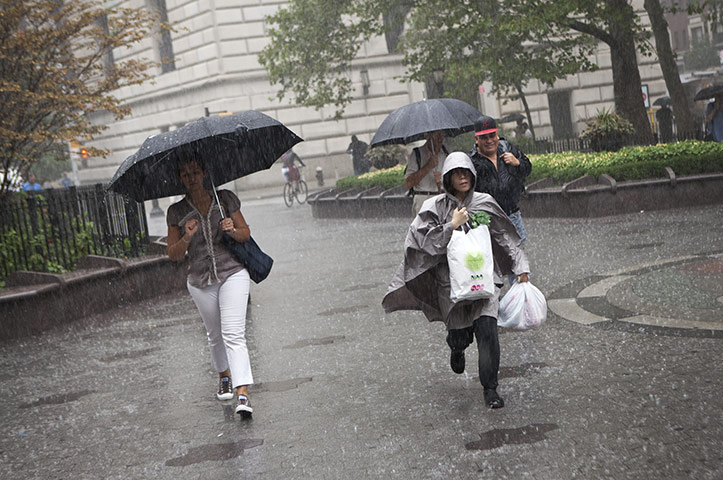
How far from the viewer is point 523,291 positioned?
6.43 m

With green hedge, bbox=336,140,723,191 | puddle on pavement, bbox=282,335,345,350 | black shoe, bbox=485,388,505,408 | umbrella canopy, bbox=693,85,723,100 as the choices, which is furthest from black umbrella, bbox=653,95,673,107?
black shoe, bbox=485,388,505,408

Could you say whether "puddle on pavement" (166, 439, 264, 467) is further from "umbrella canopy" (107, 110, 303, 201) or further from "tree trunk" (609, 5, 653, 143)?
"tree trunk" (609, 5, 653, 143)

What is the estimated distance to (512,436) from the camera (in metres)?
5.54

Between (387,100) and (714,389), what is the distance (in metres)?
34.9

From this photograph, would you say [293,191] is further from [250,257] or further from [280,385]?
[250,257]

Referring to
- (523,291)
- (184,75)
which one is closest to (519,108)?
(184,75)

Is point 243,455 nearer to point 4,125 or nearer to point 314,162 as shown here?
point 4,125

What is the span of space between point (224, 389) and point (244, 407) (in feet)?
2.57

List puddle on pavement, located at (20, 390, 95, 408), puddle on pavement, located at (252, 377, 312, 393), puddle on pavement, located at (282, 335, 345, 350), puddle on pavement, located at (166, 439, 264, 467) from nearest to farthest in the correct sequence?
puddle on pavement, located at (166, 439, 264, 467) → puddle on pavement, located at (252, 377, 312, 393) → puddle on pavement, located at (20, 390, 95, 408) → puddle on pavement, located at (282, 335, 345, 350)

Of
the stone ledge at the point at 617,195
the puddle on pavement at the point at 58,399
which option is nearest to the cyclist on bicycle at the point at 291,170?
the stone ledge at the point at 617,195

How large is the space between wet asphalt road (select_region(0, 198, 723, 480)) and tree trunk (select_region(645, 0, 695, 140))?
46.8 feet

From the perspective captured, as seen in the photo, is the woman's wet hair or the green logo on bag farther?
the woman's wet hair

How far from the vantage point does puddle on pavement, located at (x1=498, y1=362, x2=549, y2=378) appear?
6.93 meters

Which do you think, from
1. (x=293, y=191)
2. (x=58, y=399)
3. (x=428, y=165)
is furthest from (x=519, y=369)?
(x=293, y=191)
